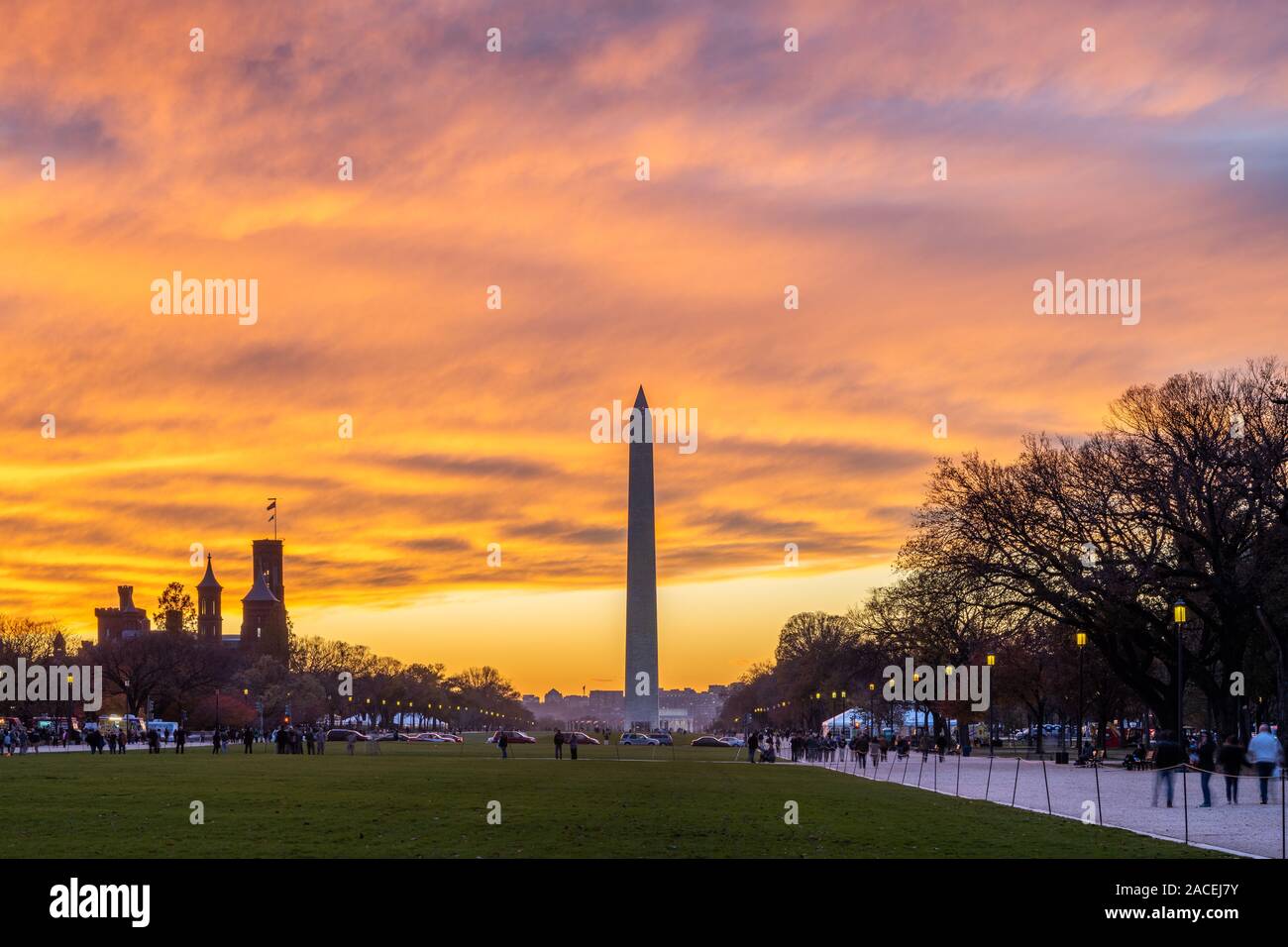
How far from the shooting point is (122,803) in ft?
107

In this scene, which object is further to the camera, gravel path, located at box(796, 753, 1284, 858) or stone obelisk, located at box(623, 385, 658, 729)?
stone obelisk, located at box(623, 385, 658, 729)

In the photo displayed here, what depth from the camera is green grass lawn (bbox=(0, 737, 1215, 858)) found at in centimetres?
2223

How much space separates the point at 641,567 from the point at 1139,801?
84.4 m

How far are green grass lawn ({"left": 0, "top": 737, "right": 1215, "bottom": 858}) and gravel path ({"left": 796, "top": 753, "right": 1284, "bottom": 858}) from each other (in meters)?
1.35

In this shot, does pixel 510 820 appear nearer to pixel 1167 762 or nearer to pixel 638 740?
pixel 1167 762

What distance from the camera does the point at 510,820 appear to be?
2819 cm

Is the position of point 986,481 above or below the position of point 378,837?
above

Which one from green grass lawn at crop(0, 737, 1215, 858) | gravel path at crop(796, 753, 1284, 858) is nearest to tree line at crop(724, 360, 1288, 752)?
gravel path at crop(796, 753, 1284, 858)

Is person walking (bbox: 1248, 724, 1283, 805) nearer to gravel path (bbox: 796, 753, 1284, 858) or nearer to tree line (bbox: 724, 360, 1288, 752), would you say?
gravel path (bbox: 796, 753, 1284, 858)

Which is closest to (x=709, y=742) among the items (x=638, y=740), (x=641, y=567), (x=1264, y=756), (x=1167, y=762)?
(x=638, y=740)

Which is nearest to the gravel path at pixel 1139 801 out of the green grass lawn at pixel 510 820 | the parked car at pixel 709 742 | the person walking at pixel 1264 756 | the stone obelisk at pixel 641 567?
the person walking at pixel 1264 756
